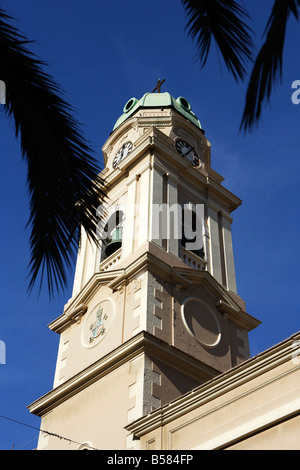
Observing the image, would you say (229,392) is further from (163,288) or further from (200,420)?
(163,288)

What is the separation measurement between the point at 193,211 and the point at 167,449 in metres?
9.80

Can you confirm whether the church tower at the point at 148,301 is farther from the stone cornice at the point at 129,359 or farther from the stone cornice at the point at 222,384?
the stone cornice at the point at 222,384

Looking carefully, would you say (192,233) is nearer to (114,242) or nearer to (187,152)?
(114,242)

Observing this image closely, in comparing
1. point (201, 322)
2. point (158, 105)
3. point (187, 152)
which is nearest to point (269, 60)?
point (201, 322)

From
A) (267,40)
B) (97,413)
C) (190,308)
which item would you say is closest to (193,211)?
(190,308)

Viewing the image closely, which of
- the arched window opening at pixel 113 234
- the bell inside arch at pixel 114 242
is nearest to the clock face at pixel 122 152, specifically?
the arched window opening at pixel 113 234

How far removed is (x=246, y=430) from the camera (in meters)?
9.65

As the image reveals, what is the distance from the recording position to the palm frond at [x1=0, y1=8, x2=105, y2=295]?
5.48m

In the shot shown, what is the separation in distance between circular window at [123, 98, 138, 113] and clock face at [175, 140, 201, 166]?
3314 millimetres

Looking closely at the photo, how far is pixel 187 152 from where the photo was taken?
21578 millimetres

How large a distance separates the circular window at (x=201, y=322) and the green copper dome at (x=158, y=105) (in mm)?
9188

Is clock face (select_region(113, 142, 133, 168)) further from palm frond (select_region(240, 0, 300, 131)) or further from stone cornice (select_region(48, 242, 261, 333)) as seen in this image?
palm frond (select_region(240, 0, 300, 131))

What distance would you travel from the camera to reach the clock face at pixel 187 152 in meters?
21.4

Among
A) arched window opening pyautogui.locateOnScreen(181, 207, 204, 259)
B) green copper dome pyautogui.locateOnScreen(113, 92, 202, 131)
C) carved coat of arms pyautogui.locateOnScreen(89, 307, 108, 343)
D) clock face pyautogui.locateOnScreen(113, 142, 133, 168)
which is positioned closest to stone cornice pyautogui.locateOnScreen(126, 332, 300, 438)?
carved coat of arms pyautogui.locateOnScreen(89, 307, 108, 343)
